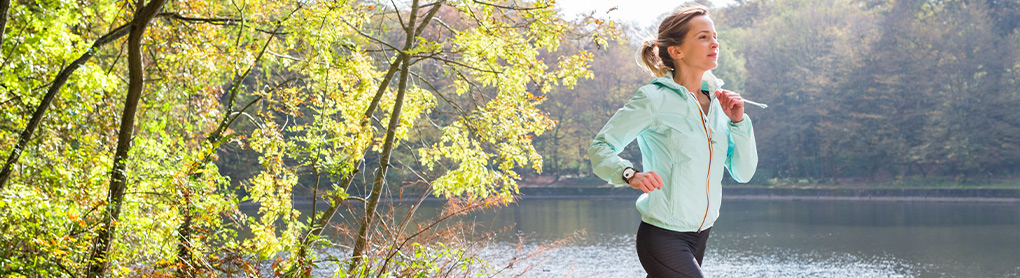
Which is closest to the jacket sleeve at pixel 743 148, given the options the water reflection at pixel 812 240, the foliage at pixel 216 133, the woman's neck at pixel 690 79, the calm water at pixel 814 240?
the woman's neck at pixel 690 79

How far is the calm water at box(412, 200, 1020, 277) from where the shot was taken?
590 inches

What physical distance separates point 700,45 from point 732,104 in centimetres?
15

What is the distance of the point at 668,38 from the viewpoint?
6.62ft

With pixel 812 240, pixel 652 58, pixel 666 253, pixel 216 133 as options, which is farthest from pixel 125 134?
pixel 812 240

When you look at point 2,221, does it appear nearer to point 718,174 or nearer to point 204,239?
point 204,239

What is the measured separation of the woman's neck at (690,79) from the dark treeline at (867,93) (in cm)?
3023

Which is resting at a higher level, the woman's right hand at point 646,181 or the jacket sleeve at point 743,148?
the jacket sleeve at point 743,148

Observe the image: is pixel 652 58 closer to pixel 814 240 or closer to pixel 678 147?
pixel 678 147

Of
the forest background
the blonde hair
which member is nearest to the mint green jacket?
the blonde hair

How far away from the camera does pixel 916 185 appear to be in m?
29.6

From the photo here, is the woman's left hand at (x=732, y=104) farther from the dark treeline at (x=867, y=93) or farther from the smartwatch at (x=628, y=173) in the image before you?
the dark treeline at (x=867, y=93)

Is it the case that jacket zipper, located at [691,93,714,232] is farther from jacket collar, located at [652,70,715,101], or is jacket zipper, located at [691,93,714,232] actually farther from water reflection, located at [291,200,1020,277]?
water reflection, located at [291,200,1020,277]

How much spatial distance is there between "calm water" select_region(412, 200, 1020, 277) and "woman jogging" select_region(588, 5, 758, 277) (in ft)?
28.3

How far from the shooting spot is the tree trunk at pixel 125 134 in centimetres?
412
